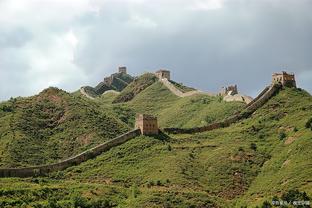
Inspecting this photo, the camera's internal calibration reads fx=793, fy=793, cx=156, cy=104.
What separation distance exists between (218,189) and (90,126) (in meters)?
25.4

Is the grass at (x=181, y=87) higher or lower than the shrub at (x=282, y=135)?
higher

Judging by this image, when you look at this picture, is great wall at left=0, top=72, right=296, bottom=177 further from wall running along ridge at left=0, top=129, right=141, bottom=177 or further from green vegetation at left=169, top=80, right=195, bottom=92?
green vegetation at left=169, top=80, right=195, bottom=92

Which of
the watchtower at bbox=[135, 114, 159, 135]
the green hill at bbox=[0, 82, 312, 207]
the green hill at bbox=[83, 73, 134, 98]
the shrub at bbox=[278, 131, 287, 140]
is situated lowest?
the green hill at bbox=[0, 82, 312, 207]

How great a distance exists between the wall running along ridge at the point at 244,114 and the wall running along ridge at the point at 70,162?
7.35m

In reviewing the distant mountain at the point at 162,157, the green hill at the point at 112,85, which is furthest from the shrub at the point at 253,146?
the green hill at the point at 112,85

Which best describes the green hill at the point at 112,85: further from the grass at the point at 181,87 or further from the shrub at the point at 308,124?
the shrub at the point at 308,124

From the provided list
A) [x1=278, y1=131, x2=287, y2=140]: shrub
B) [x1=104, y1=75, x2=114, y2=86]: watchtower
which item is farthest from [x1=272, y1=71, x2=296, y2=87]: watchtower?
[x1=104, y1=75, x2=114, y2=86]: watchtower

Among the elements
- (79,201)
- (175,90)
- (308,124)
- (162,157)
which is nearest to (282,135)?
(308,124)

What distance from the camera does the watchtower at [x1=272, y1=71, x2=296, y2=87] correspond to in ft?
374

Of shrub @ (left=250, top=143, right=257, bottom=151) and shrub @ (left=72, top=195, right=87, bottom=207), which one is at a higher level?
shrub @ (left=250, top=143, right=257, bottom=151)

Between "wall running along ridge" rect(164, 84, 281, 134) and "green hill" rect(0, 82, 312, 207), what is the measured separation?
3.61ft

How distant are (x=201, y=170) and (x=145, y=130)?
12737 mm

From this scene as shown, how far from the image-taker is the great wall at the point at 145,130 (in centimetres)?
8769

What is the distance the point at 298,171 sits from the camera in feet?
272
